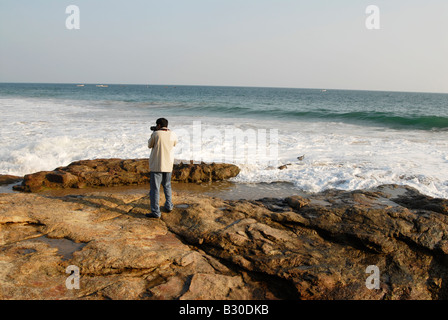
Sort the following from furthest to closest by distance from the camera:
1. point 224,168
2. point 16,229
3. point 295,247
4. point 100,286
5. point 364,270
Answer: point 224,168 < point 16,229 < point 295,247 < point 364,270 < point 100,286

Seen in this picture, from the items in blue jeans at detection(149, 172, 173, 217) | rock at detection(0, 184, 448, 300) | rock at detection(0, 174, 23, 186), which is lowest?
rock at detection(0, 184, 448, 300)

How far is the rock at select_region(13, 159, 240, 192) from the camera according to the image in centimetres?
798

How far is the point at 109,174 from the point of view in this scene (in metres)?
8.58

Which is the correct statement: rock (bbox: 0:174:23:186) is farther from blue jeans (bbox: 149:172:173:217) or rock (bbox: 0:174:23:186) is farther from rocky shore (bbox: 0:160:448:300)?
blue jeans (bbox: 149:172:173:217)

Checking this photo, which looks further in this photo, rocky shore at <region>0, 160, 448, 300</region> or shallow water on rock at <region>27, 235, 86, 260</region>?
shallow water on rock at <region>27, 235, 86, 260</region>

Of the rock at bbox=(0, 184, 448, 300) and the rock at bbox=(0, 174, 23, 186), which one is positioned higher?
the rock at bbox=(0, 174, 23, 186)

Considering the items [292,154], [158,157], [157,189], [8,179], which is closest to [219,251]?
[157,189]

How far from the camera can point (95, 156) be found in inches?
442

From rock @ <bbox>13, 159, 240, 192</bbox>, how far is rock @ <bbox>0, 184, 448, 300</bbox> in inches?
94.5

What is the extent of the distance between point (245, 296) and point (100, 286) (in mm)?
1542

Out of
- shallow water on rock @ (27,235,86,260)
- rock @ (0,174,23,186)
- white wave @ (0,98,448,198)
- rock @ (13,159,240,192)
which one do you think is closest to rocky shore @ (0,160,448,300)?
shallow water on rock @ (27,235,86,260)

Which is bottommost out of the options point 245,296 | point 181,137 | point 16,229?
point 245,296
